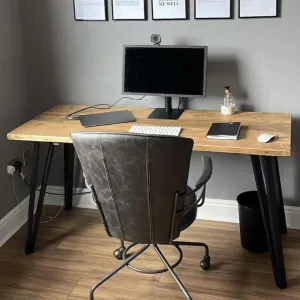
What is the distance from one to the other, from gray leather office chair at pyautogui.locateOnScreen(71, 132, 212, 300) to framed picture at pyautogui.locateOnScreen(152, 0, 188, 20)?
104cm

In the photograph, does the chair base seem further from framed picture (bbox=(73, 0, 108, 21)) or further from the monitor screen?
framed picture (bbox=(73, 0, 108, 21))

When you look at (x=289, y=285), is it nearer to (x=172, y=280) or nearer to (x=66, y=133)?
(x=172, y=280)

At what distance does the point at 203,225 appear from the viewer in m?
3.16

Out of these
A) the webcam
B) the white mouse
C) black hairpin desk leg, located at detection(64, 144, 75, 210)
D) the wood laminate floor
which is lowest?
the wood laminate floor

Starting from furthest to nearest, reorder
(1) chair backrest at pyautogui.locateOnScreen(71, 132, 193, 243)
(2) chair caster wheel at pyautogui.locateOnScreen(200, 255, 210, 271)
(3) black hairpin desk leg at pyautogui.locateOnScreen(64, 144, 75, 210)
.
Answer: (3) black hairpin desk leg at pyautogui.locateOnScreen(64, 144, 75, 210) < (2) chair caster wheel at pyautogui.locateOnScreen(200, 255, 210, 271) < (1) chair backrest at pyautogui.locateOnScreen(71, 132, 193, 243)

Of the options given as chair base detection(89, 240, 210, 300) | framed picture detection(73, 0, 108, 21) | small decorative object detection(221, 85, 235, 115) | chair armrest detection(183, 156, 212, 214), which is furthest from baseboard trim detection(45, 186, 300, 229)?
framed picture detection(73, 0, 108, 21)

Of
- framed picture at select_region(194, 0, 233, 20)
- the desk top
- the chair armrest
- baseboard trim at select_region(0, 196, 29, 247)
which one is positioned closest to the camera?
the chair armrest

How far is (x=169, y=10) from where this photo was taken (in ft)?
9.49

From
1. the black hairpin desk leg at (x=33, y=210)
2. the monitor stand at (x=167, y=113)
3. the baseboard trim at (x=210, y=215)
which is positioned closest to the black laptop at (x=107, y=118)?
the monitor stand at (x=167, y=113)

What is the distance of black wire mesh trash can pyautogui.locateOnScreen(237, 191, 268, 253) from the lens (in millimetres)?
2777

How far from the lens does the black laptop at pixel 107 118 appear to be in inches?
108

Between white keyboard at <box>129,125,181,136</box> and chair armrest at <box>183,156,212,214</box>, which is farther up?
white keyboard at <box>129,125,181,136</box>

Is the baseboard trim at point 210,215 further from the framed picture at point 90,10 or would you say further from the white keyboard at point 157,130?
the framed picture at point 90,10

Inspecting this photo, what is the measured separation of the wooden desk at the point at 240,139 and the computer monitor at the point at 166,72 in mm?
139
